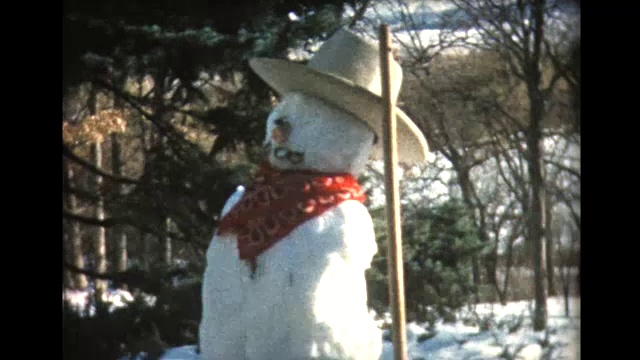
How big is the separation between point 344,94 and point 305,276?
28cm

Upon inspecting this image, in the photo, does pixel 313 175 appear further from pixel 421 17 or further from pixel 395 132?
pixel 421 17

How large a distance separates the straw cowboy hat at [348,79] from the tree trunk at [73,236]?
1.64 feet

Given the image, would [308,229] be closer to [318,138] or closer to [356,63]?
[318,138]

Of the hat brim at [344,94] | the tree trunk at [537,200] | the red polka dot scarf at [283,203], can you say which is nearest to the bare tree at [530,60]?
the tree trunk at [537,200]

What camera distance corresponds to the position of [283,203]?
82.0 inches

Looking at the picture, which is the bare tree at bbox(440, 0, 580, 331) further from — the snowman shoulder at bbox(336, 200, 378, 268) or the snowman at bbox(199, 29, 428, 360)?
the snowman shoulder at bbox(336, 200, 378, 268)

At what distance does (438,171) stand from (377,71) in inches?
12.4

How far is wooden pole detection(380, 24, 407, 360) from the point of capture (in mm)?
2041

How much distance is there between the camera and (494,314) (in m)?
2.41

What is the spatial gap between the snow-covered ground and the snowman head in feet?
1.38

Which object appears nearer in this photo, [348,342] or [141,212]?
[348,342]

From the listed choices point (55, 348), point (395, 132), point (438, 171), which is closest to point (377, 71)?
point (395, 132)

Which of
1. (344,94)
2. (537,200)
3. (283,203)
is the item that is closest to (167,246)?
(283,203)

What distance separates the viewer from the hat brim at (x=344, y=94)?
2.08 meters
